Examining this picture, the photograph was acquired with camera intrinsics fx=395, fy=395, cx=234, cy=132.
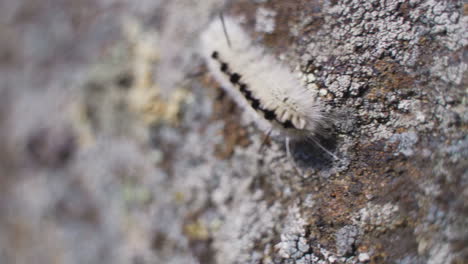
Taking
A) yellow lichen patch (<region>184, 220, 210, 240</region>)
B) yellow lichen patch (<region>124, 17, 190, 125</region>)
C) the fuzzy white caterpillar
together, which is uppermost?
yellow lichen patch (<region>124, 17, 190, 125</region>)

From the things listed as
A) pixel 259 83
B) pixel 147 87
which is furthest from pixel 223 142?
pixel 147 87

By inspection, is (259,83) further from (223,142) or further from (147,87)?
(147,87)

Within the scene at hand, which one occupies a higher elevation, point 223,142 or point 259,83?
point 259,83

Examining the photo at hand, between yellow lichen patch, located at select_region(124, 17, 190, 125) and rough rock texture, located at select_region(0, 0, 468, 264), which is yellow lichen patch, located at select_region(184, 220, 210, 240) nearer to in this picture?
rough rock texture, located at select_region(0, 0, 468, 264)

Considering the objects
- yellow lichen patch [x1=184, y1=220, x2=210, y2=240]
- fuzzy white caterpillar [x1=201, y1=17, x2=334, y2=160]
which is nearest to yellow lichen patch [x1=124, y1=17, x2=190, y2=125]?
fuzzy white caterpillar [x1=201, y1=17, x2=334, y2=160]

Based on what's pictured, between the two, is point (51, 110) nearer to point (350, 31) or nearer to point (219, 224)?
point (219, 224)

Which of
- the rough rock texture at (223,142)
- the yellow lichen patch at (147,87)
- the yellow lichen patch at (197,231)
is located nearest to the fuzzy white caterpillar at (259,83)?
the rough rock texture at (223,142)
